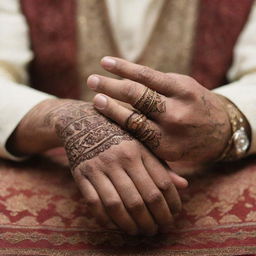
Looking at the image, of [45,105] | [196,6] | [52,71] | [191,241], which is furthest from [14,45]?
[191,241]

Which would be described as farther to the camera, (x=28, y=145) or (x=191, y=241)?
(x=28, y=145)

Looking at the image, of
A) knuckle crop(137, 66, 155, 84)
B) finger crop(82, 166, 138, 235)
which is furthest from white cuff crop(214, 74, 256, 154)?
finger crop(82, 166, 138, 235)

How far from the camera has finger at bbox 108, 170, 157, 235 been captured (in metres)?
0.84

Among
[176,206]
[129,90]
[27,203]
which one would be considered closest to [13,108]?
[27,203]

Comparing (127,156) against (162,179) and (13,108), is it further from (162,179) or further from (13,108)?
(13,108)

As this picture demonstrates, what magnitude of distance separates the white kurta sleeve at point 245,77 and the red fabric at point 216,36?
0.02 meters

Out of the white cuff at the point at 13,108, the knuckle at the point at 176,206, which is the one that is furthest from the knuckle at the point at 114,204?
the white cuff at the point at 13,108

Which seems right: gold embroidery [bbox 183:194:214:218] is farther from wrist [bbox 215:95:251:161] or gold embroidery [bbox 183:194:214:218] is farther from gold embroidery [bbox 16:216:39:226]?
gold embroidery [bbox 16:216:39:226]

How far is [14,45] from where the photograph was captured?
129 centimetres

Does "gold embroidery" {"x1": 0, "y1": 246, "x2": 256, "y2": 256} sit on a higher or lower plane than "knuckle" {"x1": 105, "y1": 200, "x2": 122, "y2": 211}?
lower

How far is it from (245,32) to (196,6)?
6.4 inches

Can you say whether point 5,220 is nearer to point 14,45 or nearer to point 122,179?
point 122,179

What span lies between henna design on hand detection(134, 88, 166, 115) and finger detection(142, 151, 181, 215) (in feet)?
0.26

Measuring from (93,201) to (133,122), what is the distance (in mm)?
158
